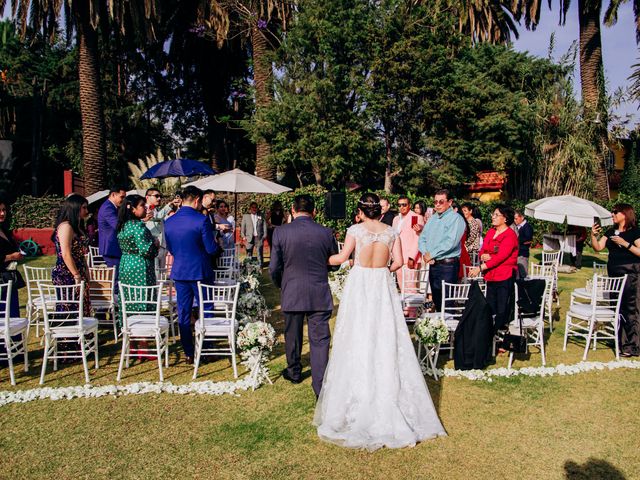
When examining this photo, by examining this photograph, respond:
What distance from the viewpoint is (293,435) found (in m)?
4.28

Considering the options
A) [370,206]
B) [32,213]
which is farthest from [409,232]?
[32,213]

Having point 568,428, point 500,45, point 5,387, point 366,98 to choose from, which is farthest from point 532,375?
point 500,45

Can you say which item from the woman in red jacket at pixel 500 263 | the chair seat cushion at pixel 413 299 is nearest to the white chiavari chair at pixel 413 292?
the chair seat cushion at pixel 413 299

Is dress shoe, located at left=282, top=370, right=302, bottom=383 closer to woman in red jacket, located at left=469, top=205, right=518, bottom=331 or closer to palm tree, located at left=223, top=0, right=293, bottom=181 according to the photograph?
woman in red jacket, located at left=469, top=205, right=518, bottom=331

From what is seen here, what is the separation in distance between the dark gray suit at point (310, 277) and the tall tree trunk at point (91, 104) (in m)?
12.8

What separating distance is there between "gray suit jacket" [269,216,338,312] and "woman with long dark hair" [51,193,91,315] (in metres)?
2.56

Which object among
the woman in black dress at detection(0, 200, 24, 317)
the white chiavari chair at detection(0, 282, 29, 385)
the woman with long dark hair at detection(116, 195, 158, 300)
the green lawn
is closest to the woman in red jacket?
the green lawn

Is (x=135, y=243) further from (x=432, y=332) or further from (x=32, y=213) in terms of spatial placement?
(x=32, y=213)

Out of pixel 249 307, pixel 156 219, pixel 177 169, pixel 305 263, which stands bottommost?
pixel 249 307

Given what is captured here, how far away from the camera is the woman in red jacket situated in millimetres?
6125

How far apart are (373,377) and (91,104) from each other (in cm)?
1456

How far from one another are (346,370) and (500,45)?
2385 cm

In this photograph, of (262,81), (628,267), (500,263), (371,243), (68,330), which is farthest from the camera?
(262,81)

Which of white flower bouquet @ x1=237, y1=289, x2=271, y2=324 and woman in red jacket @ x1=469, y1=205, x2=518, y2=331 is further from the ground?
woman in red jacket @ x1=469, y1=205, x2=518, y2=331
